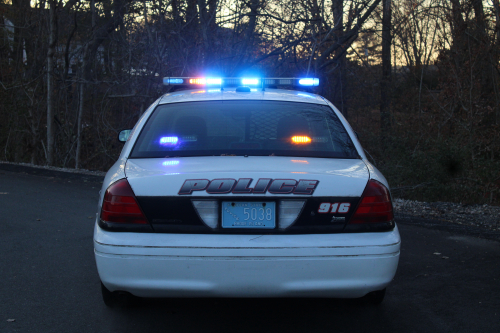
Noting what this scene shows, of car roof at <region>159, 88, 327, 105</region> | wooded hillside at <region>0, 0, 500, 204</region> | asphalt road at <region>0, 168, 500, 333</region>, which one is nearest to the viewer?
asphalt road at <region>0, 168, 500, 333</region>

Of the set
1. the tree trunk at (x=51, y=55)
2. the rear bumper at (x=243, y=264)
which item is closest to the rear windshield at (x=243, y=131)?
the rear bumper at (x=243, y=264)

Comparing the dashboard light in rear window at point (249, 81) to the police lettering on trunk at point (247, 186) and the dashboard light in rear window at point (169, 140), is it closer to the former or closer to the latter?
the dashboard light in rear window at point (169, 140)

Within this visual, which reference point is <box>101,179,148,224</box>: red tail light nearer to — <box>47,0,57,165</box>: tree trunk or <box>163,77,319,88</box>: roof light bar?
<box>163,77,319,88</box>: roof light bar

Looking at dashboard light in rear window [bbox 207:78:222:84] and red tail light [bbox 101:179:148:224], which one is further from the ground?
dashboard light in rear window [bbox 207:78:222:84]

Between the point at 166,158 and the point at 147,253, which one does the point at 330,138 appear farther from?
the point at 147,253

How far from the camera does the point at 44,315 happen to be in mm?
3598

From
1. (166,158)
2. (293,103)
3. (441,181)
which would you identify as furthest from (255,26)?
(166,158)

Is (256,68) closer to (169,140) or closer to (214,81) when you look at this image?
(214,81)

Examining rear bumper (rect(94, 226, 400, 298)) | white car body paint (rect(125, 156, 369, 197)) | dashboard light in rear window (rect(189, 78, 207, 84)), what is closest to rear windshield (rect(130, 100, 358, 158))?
white car body paint (rect(125, 156, 369, 197))

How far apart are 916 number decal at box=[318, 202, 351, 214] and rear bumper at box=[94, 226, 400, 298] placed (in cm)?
14

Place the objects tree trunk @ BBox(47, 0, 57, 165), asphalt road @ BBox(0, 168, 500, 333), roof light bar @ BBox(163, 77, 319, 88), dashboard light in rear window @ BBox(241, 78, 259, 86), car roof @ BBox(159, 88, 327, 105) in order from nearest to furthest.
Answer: asphalt road @ BBox(0, 168, 500, 333) < car roof @ BBox(159, 88, 327, 105) < roof light bar @ BBox(163, 77, 319, 88) < dashboard light in rear window @ BBox(241, 78, 259, 86) < tree trunk @ BBox(47, 0, 57, 165)

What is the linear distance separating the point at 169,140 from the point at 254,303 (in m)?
1.33

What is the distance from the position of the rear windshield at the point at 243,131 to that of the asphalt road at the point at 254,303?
1116 millimetres

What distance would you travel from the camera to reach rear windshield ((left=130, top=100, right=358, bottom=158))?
3.49 m
